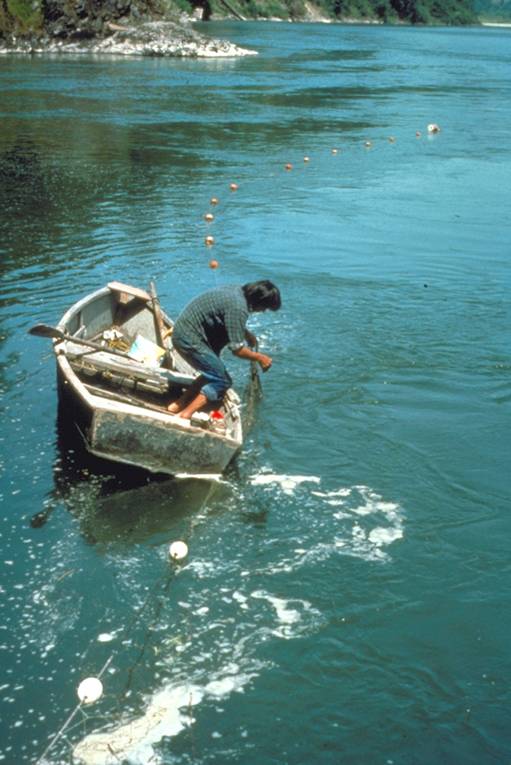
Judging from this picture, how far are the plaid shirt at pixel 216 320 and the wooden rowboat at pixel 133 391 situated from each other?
0.78 metres

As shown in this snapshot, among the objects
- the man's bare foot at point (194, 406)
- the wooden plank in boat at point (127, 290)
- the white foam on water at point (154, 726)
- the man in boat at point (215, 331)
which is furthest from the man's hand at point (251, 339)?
the white foam on water at point (154, 726)

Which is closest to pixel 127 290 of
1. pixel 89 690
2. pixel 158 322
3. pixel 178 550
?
pixel 158 322

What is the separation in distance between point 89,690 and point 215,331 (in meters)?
3.71

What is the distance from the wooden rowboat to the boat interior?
0.01 m

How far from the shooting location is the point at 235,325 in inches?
313

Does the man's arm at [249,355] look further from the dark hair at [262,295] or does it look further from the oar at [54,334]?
the oar at [54,334]

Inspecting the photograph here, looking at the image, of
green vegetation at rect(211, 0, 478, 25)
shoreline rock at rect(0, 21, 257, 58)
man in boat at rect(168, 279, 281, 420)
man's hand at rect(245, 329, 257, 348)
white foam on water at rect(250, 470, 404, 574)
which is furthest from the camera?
green vegetation at rect(211, 0, 478, 25)

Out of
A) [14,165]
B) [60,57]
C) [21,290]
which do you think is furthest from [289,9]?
[21,290]

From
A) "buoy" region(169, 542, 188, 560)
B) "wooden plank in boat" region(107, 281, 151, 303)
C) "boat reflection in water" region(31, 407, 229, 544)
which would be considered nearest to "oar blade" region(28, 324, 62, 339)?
"boat reflection in water" region(31, 407, 229, 544)

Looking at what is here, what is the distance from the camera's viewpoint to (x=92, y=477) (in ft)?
28.7

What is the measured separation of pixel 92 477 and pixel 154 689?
10.3 ft

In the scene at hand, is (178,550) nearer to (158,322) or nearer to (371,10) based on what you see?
(158,322)

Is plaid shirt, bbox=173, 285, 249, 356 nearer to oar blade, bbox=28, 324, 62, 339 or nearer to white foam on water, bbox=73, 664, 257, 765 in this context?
oar blade, bbox=28, 324, 62, 339

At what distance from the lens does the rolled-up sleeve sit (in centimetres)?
792
